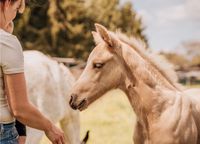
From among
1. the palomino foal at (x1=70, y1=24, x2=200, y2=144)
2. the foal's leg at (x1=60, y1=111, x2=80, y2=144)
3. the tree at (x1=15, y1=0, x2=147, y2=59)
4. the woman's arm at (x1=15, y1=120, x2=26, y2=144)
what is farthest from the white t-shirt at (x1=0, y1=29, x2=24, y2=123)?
the tree at (x1=15, y1=0, x2=147, y2=59)

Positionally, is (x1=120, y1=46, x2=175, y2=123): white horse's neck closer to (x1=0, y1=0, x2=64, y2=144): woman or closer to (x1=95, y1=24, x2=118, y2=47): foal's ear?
(x1=95, y1=24, x2=118, y2=47): foal's ear

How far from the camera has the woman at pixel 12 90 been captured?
2.45 meters

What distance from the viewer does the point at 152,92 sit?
5129mm

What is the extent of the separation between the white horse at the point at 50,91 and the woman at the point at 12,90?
167 inches

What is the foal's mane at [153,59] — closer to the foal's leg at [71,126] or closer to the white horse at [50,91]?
the white horse at [50,91]

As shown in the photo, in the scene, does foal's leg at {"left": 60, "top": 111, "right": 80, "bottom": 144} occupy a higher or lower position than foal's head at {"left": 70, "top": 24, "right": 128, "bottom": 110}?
lower

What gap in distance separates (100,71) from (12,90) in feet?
9.04

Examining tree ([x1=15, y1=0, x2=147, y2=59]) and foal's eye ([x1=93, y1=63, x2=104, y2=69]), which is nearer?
foal's eye ([x1=93, y1=63, x2=104, y2=69])

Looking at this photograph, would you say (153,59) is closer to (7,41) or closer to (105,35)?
(105,35)

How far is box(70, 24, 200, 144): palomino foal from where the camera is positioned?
5.06 meters

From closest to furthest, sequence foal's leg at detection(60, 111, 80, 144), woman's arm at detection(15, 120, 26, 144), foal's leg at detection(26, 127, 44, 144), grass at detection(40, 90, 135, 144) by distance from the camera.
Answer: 1. woman's arm at detection(15, 120, 26, 144)
2. foal's leg at detection(26, 127, 44, 144)
3. foal's leg at detection(60, 111, 80, 144)
4. grass at detection(40, 90, 135, 144)

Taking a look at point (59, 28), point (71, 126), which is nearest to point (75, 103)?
point (71, 126)

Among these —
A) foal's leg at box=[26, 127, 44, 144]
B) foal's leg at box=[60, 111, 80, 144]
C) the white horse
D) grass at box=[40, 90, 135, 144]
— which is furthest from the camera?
grass at box=[40, 90, 135, 144]

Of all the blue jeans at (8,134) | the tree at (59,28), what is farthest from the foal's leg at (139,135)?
the tree at (59,28)
